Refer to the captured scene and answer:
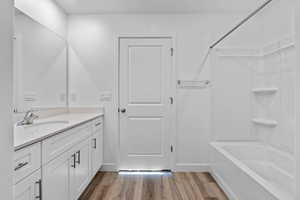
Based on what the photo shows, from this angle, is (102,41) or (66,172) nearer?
(66,172)

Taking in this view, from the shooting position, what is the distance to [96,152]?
→ 3.37m

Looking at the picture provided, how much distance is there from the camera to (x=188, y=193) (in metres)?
2.94

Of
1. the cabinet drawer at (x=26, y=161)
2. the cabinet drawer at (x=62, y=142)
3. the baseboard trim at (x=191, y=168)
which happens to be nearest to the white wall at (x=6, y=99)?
the cabinet drawer at (x=26, y=161)

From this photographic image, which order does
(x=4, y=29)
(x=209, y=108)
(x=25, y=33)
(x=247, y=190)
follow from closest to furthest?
1. (x=4, y=29)
2. (x=247, y=190)
3. (x=25, y=33)
4. (x=209, y=108)

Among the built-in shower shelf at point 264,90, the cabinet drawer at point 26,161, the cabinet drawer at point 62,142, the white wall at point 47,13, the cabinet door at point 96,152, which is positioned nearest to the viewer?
the cabinet drawer at point 26,161

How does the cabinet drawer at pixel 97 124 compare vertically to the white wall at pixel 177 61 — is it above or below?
below

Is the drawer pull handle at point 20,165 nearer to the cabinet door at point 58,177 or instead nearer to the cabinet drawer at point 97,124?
the cabinet door at point 58,177

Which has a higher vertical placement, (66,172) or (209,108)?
(209,108)

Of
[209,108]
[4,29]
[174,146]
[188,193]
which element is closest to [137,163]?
[174,146]

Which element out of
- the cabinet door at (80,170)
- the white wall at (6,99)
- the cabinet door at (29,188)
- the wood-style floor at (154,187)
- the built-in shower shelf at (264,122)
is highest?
the white wall at (6,99)

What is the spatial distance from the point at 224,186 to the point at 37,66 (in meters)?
2.65

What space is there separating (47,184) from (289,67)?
2.68 meters

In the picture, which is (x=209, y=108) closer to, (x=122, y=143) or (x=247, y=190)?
(x=122, y=143)

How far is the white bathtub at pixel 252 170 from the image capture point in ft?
6.19
